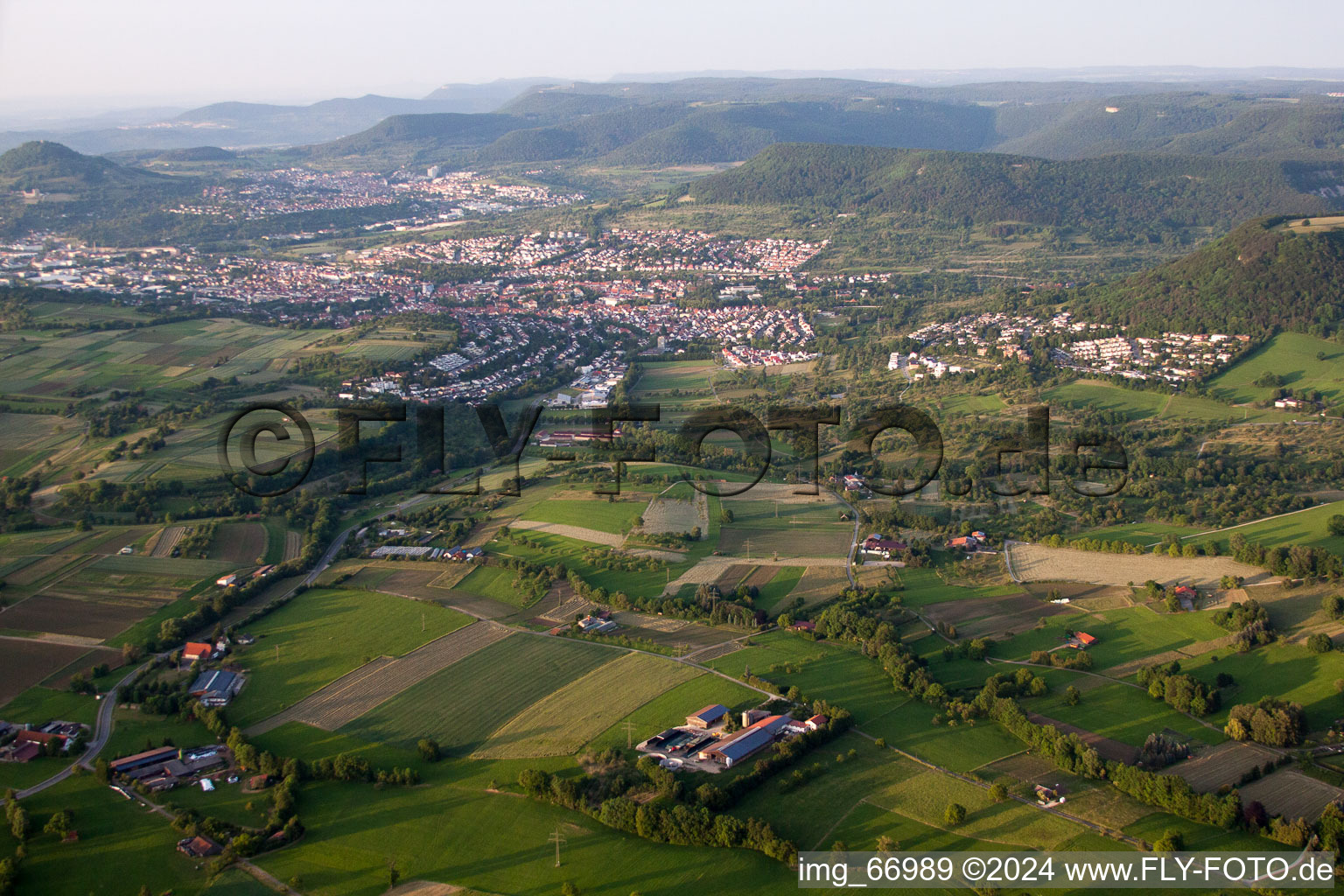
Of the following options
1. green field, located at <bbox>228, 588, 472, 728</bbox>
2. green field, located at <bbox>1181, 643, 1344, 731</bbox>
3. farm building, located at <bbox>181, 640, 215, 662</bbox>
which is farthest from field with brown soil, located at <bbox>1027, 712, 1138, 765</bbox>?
farm building, located at <bbox>181, 640, 215, 662</bbox>

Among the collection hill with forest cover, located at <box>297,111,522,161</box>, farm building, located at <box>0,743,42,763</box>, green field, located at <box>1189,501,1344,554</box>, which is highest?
hill with forest cover, located at <box>297,111,522,161</box>

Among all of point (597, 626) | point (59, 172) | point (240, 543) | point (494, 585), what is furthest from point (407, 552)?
point (59, 172)

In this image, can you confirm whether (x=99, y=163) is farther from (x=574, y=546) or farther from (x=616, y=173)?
(x=574, y=546)

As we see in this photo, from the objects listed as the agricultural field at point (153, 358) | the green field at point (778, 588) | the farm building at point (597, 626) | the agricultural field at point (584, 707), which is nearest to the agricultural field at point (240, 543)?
the farm building at point (597, 626)

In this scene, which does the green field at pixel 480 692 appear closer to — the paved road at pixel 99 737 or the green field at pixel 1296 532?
the paved road at pixel 99 737

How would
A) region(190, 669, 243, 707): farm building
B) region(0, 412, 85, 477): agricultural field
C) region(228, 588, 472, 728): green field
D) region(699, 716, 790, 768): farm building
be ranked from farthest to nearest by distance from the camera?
region(0, 412, 85, 477): agricultural field → region(228, 588, 472, 728): green field → region(190, 669, 243, 707): farm building → region(699, 716, 790, 768): farm building

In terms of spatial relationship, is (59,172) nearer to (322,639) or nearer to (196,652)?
(196,652)

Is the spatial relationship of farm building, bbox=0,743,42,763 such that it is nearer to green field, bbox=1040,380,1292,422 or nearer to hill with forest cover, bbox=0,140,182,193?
green field, bbox=1040,380,1292,422
